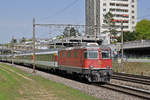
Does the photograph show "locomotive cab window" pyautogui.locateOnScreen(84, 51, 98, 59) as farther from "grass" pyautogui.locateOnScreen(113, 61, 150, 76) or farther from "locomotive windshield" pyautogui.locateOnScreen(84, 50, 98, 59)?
"grass" pyautogui.locateOnScreen(113, 61, 150, 76)

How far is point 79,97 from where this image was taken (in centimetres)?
1446

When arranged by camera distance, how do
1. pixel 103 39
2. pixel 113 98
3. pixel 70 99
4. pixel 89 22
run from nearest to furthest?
pixel 70 99, pixel 113 98, pixel 103 39, pixel 89 22

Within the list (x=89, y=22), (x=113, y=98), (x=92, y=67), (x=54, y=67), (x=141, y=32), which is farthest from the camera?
(x=89, y=22)

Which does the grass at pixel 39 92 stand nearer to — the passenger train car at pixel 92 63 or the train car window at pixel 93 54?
the passenger train car at pixel 92 63

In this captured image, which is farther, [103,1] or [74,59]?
[103,1]

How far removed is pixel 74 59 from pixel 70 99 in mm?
11022

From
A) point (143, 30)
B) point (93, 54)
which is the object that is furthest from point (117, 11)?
point (93, 54)

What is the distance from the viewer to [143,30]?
327 feet

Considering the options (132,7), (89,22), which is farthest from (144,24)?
(89,22)

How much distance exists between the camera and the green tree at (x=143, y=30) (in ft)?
309

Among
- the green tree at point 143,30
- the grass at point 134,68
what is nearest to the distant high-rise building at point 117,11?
the green tree at point 143,30

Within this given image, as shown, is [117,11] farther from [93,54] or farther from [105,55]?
[93,54]

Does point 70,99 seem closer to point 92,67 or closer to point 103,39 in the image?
point 92,67

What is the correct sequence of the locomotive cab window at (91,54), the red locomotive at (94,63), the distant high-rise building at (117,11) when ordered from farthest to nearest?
1. the distant high-rise building at (117,11)
2. the locomotive cab window at (91,54)
3. the red locomotive at (94,63)
